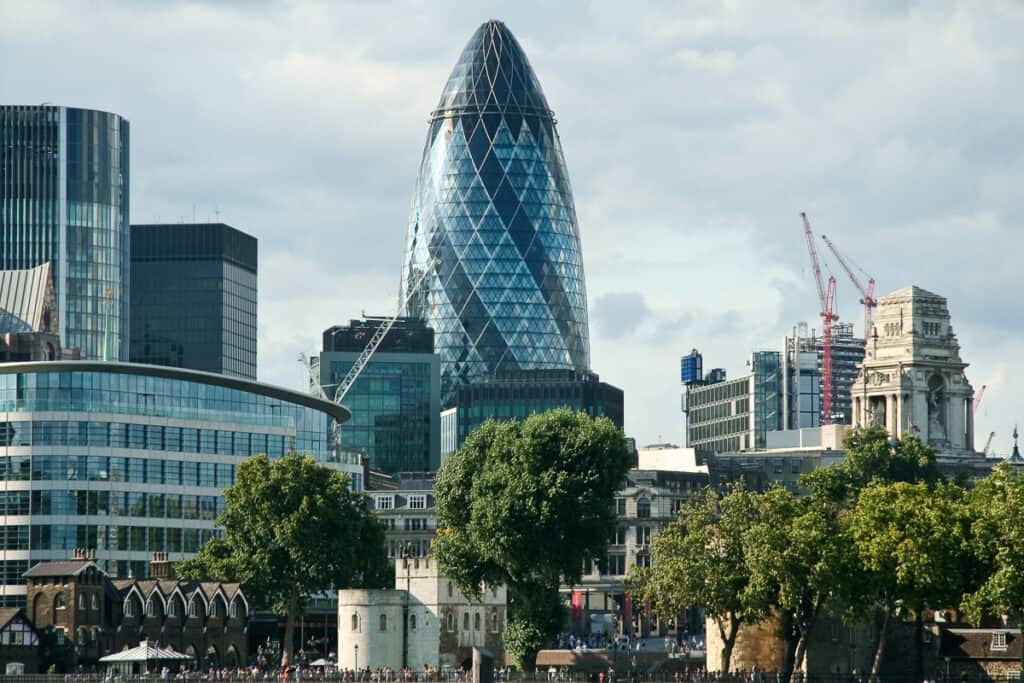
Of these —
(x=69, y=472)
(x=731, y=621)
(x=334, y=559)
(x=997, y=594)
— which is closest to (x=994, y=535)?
(x=997, y=594)

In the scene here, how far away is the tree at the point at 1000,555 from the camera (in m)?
140

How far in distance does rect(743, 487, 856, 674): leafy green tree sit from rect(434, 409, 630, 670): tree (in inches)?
591

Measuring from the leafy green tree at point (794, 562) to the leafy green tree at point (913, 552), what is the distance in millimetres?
1938

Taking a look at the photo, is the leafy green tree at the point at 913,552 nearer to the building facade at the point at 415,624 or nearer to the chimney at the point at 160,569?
the building facade at the point at 415,624

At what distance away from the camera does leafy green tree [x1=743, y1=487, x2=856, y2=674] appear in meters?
150

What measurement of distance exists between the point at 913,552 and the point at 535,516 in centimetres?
2927

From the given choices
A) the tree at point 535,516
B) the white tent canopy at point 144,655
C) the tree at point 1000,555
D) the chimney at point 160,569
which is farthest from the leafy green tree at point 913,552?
the chimney at point 160,569

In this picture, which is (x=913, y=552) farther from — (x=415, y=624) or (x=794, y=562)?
(x=415, y=624)

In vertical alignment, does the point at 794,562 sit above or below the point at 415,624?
above

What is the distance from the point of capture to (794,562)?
493 ft

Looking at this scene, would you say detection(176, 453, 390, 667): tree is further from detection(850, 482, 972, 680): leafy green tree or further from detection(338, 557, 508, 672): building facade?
detection(850, 482, 972, 680): leafy green tree

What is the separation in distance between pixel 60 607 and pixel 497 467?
32568 millimetres

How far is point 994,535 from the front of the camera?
145 metres

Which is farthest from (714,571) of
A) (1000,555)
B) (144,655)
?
(144,655)
